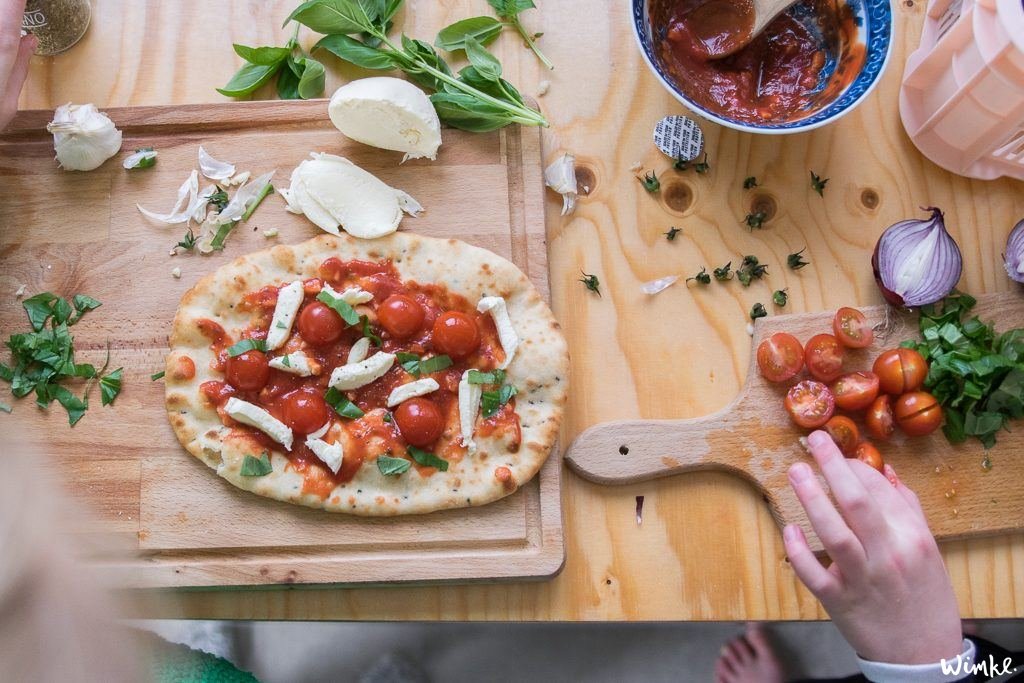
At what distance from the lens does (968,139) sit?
2.32m

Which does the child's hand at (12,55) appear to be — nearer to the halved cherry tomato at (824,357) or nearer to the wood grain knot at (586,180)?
the wood grain knot at (586,180)

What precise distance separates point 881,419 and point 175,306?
184cm

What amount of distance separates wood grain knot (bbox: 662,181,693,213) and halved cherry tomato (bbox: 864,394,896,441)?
73 cm

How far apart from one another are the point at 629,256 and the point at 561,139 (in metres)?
0.39

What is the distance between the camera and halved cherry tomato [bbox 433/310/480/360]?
213 cm

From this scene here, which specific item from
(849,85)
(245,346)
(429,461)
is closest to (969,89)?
(849,85)

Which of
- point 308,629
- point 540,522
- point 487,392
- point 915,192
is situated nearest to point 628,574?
point 540,522

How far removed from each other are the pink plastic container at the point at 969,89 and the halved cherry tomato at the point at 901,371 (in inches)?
24.0

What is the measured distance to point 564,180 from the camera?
2.38 metres

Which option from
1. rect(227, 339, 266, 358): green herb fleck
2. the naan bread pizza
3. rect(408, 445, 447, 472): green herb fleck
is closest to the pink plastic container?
the naan bread pizza

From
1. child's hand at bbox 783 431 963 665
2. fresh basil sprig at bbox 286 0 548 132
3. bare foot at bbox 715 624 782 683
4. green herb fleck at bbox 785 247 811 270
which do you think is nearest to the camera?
child's hand at bbox 783 431 963 665

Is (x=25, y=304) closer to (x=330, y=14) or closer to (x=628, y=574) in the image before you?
(x=330, y=14)
